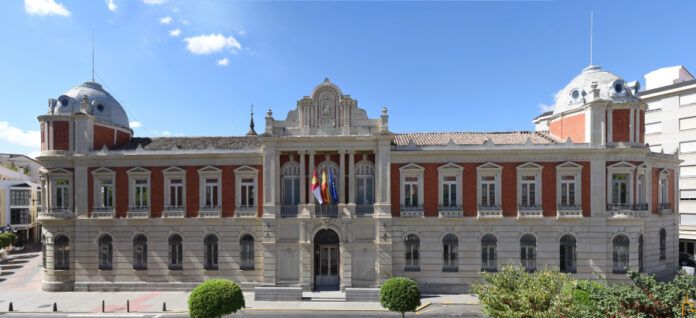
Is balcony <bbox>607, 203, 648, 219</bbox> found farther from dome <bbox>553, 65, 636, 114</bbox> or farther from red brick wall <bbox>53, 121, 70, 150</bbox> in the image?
red brick wall <bbox>53, 121, 70, 150</bbox>

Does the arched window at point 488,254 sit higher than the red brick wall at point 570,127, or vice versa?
the red brick wall at point 570,127

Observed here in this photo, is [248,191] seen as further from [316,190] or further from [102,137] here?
[102,137]

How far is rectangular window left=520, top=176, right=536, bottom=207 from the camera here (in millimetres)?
26547

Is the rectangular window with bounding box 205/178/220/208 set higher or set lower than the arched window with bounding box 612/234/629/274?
higher

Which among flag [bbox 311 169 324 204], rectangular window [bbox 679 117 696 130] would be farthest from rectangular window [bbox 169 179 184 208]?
rectangular window [bbox 679 117 696 130]

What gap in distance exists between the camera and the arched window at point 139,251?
28.4 metres

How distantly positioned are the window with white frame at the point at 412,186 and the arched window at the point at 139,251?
2106 cm

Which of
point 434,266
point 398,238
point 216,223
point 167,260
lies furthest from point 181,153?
point 434,266

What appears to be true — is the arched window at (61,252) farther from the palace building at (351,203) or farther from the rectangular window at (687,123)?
the rectangular window at (687,123)

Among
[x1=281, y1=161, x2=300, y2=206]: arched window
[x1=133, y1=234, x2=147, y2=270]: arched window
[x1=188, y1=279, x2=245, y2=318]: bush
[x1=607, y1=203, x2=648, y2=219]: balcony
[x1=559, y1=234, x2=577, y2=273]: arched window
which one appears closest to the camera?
[x1=188, y1=279, x2=245, y2=318]: bush

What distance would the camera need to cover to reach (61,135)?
2808 centimetres

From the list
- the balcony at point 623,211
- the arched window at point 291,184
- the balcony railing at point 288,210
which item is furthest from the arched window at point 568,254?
the arched window at point 291,184

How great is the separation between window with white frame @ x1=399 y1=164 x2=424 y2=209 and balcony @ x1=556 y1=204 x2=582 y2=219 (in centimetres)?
1009

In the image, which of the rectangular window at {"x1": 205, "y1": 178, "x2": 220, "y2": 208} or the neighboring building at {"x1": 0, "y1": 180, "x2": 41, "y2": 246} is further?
the neighboring building at {"x1": 0, "y1": 180, "x2": 41, "y2": 246}
